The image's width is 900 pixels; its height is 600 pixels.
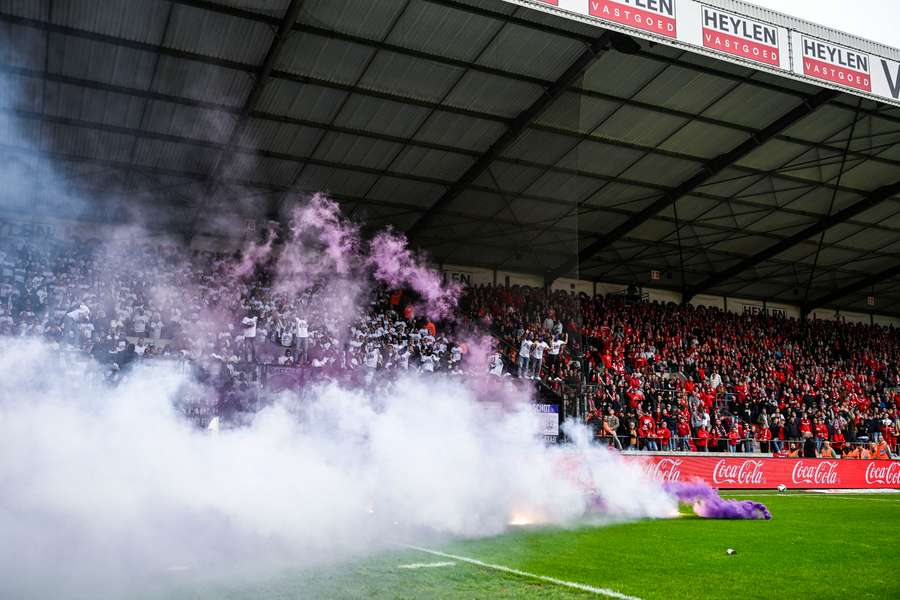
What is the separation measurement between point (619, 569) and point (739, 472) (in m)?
15.2

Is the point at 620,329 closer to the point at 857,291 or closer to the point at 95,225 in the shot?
the point at 857,291

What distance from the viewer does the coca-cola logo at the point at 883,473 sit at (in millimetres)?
22391

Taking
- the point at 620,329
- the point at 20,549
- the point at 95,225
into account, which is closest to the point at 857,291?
the point at 620,329

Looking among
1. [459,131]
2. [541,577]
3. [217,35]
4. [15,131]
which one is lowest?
[541,577]

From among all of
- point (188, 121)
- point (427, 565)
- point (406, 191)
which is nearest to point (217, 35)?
point (188, 121)

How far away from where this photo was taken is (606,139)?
23.0 meters

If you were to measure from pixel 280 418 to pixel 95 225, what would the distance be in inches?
216

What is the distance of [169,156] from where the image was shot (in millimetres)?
19500

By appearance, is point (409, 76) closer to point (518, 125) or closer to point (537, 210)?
point (518, 125)

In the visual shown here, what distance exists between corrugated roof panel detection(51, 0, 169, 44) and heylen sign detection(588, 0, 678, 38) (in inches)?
357

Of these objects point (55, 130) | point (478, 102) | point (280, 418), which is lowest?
point (280, 418)

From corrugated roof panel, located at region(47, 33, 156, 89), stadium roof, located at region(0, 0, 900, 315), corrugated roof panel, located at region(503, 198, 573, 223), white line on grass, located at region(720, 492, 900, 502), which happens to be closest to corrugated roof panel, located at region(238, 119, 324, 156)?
stadium roof, located at region(0, 0, 900, 315)

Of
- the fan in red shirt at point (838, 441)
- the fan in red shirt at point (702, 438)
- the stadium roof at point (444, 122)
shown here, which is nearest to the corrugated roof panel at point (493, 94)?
the stadium roof at point (444, 122)

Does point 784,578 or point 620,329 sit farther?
point 620,329
